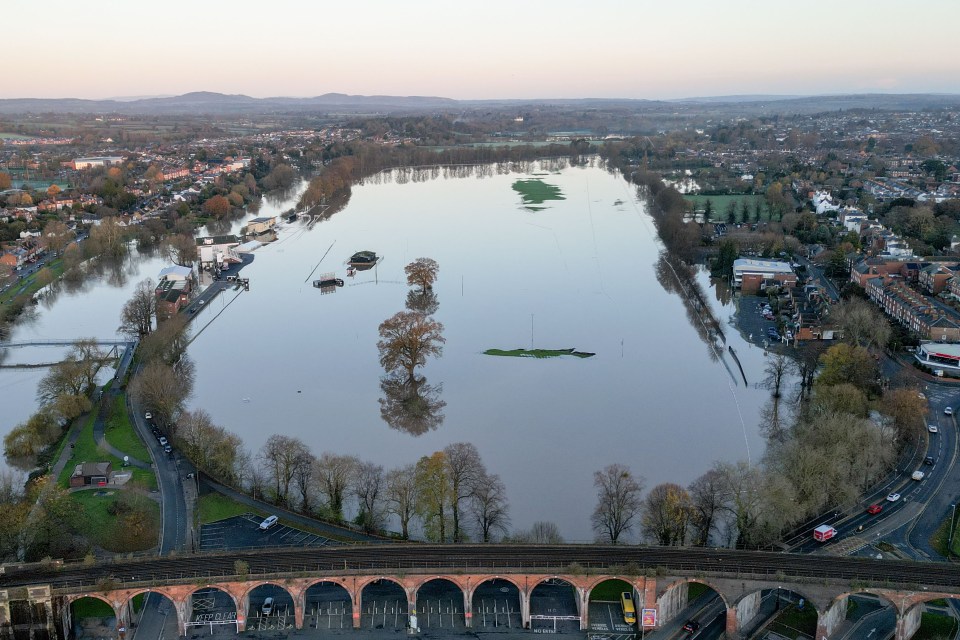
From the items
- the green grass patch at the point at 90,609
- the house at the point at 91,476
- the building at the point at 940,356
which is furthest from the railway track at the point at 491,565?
the building at the point at 940,356

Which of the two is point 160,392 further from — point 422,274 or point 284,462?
point 422,274

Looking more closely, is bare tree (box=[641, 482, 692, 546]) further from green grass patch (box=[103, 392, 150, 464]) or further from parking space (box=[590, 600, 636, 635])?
green grass patch (box=[103, 392, 150, 464])

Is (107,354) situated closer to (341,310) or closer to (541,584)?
(341,310)

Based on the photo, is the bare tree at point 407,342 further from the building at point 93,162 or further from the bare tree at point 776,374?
the building at point 93,162

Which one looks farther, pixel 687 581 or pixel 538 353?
pixel 538 353

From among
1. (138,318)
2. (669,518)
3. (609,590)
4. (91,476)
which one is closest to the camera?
(609,590)

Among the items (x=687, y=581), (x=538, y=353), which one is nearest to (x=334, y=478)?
(x=687, y=581)
